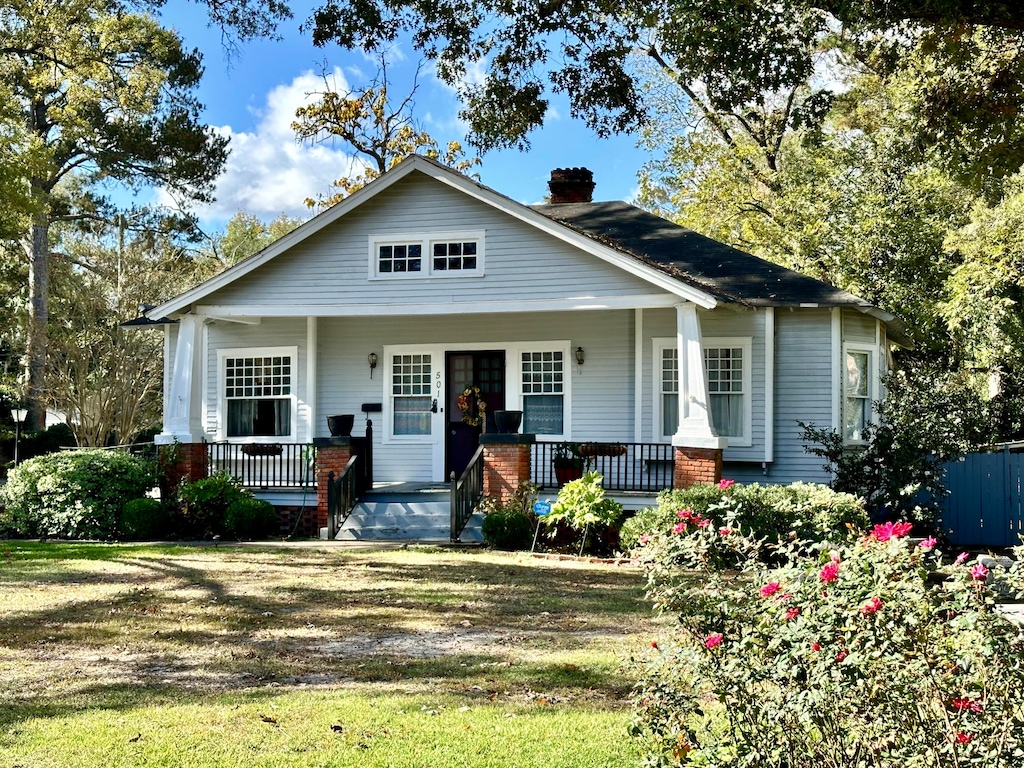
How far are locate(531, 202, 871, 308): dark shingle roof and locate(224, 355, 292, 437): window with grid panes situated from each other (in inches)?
212

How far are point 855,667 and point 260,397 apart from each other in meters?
16.3

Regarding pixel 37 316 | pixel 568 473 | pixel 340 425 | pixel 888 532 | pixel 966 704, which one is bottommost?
pixel 966 704

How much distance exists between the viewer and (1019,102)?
1295 cm

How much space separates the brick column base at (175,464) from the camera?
55.5 feet

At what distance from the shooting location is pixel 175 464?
55.8 feet

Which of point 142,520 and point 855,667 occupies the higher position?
point 855,667

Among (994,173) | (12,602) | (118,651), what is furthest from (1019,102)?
(12,602)

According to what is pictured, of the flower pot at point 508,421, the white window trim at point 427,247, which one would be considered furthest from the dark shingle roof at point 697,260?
the flower pot at point 508,421

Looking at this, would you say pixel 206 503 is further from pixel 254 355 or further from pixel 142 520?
pixel 254 355

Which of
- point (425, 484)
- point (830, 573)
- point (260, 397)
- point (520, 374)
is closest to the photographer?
point (830, 573)

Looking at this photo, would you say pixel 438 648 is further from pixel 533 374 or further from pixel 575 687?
pixel 533 374

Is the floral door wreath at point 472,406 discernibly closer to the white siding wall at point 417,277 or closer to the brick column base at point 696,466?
the white siding wall at point 417,277

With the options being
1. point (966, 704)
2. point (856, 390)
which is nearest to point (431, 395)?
point (856, 390)

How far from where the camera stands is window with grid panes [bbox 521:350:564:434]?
Answer: 17.8 m
